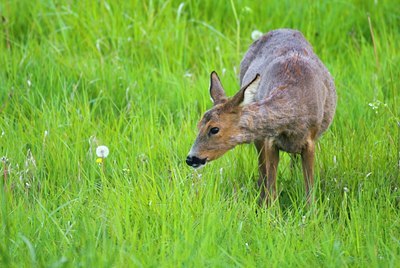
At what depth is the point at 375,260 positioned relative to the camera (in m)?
4.27

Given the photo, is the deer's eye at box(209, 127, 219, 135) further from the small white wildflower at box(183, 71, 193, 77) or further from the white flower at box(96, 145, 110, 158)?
the small white wildflower at box(183, 71, 193, 77)

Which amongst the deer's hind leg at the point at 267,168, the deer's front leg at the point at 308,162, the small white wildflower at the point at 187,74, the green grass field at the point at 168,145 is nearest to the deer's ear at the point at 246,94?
the deer's hind leg at the point at 267,168

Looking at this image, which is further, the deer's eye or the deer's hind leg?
the deer's hind leg

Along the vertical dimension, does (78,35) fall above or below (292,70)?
below

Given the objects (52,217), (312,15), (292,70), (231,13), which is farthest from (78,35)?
(52,217)

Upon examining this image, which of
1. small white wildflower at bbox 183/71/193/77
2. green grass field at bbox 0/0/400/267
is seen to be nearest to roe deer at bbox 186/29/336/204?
green grass field at bbox 0/0/400/267

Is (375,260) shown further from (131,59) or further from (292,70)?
(131,59)

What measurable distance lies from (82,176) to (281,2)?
3.61 metres

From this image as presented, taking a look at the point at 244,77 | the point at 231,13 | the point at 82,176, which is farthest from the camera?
the point at 231,13

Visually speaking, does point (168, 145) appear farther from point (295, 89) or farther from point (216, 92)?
point (295, 89)

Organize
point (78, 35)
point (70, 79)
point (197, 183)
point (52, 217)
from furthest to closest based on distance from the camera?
point (78, 35)
point (70, 79)
point (197, 183)
point (52, 217)

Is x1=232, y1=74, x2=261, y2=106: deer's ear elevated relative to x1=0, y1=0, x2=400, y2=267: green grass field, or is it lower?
elevated

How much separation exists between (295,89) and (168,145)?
3.29 ft

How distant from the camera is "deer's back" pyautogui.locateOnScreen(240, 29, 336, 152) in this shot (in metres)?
5.56
